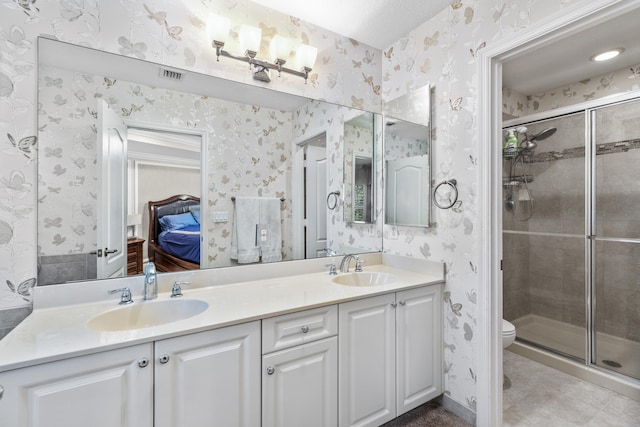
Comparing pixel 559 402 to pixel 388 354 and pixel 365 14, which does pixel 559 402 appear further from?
pixel 365 14

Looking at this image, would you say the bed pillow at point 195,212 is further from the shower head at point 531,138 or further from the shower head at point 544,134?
the shower head at point 544,134

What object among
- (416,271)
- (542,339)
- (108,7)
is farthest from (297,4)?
(542,339)

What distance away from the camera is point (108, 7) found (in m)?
1.39

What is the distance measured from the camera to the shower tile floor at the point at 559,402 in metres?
1.74

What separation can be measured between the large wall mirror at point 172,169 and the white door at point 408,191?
38 cm

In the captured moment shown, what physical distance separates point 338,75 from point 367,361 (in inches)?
72.1

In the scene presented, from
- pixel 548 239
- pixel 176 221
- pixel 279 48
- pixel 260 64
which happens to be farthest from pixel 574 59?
pixel 176 221

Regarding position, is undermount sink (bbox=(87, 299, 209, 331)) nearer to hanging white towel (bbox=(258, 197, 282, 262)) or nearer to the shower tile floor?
hanging white towel (bbox=(258, 197, 282, 262))

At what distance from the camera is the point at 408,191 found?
6.94 ft

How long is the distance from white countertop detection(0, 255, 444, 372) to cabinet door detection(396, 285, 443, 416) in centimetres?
10

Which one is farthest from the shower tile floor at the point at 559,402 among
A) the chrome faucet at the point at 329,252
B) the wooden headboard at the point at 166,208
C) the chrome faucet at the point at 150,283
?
the wooden headboard at the point at 166,208

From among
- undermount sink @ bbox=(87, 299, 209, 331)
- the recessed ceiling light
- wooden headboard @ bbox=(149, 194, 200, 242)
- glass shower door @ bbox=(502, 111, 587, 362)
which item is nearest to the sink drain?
glass shower door @ bbox=(502, 111, 587, 362)

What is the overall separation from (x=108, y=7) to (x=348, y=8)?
1.28m

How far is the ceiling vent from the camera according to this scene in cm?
152
